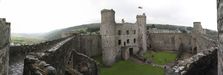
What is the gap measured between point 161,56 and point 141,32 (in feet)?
19.1

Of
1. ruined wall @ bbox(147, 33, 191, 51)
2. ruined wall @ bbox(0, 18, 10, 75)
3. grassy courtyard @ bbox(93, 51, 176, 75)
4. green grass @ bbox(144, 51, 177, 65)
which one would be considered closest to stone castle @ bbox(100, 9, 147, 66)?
grassy courtyard @ bbox(93, 51, 176, 75)

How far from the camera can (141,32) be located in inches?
2302

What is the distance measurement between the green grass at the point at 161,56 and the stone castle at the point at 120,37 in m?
2.13

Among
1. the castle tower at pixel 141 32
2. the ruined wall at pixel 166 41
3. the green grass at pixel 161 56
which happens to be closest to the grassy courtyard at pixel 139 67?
the green grass at pixel 161 56

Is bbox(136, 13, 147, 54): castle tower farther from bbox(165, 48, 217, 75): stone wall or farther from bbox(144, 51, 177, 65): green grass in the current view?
bbox(165, 48, 217, 75): stone wall

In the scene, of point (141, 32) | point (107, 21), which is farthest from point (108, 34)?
point (141, 32)

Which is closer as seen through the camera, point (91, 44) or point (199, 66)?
point (199, 66)

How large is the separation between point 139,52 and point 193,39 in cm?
883

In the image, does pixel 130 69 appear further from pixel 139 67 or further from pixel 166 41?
pixel 166 41

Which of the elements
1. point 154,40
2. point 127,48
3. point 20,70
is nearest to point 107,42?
point 127,48

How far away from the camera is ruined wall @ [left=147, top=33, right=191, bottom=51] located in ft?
204

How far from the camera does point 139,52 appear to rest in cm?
5709

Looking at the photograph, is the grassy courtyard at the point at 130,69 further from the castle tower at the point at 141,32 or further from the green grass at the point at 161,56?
the castle tower at the point at 141,32

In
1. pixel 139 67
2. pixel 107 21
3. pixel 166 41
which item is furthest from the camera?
pixel 166 41
